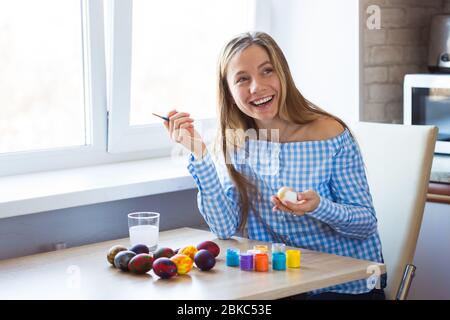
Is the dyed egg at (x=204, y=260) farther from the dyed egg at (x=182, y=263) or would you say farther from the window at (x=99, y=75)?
the window at (x=99, y=75)

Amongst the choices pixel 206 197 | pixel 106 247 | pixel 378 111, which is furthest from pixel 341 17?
pixel 106 247

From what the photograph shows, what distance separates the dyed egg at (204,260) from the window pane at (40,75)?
3.31ft

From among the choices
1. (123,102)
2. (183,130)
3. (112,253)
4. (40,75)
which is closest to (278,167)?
(183,130)

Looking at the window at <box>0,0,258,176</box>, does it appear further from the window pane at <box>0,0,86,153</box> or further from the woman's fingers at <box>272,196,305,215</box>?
the woman's fingers at <box>272,196,305,215</box>

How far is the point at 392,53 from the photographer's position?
3.19 meters

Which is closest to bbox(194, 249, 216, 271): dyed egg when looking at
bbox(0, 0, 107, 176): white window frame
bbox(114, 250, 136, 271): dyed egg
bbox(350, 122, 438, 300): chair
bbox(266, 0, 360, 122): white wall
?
bbox(114, 250, 136, 271): dyed egg

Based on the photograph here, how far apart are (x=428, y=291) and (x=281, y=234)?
0.90m

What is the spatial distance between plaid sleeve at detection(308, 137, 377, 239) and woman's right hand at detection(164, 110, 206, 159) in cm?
37

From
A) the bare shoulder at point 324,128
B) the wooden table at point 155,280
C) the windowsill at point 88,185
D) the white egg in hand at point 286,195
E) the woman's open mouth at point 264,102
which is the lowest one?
the wooden table at point 155,280

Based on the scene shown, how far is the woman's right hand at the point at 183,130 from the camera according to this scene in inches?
86.2

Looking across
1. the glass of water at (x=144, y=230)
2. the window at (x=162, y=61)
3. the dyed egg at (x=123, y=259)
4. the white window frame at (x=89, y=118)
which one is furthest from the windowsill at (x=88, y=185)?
the dyed egg at (x=123, y=259)

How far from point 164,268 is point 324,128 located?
0.70 m

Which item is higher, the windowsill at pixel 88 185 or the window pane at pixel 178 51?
the window pane at pixel 178 51

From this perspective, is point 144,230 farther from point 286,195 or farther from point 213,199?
point 286,195
